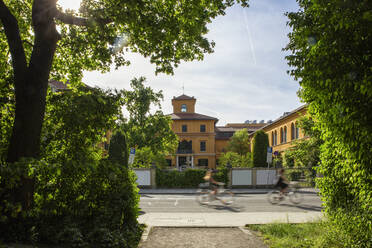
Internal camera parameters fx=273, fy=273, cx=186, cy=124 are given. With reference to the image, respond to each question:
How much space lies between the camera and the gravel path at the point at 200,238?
6504 millimetres

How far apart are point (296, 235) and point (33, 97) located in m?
7.04

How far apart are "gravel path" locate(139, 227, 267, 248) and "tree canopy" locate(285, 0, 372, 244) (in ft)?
7.54

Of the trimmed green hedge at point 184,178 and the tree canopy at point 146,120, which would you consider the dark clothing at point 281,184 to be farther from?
the tree canopy at point 146,120

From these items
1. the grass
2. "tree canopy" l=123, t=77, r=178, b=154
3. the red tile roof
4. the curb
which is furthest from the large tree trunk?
the red tile roof

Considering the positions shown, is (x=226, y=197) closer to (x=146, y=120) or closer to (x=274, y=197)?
(x=274, y=197)

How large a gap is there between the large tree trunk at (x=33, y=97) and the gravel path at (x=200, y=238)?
10.3ft

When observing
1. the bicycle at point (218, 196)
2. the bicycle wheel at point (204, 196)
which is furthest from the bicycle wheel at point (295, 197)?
the bicycle wheel at point (204, 196)

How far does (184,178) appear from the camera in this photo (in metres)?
24.2

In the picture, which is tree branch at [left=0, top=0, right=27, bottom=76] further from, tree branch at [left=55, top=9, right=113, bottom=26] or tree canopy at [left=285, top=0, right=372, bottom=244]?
tree canopy at [left=285, top=0, right=372, bottom=244]

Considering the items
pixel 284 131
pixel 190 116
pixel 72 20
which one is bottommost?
pixel 72 20

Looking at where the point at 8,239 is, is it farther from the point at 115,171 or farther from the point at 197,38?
the point at 197,38

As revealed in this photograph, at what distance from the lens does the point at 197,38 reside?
27.5 feet

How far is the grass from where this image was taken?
19.2 ft

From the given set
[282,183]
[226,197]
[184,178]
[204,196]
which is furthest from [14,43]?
[184,178]
